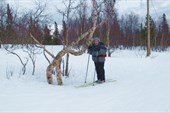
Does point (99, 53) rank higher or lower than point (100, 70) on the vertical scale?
higher

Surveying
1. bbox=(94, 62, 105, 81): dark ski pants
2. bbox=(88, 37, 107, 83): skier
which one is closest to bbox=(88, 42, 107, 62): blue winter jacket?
bbox=(88, 37, 107, 83): skier

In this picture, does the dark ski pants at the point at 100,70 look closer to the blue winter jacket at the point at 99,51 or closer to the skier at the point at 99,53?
the skier at the point at 99,53

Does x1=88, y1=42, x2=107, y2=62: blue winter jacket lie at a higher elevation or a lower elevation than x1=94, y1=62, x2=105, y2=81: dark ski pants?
higher

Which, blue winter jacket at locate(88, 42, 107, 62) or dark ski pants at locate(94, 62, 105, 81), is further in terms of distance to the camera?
dark ski pants at locate(94, 62, 105, 81)

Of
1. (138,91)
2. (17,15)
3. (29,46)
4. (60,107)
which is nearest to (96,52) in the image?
(138,91)

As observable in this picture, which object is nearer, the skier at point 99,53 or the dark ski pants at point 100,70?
the skier at point 99,53

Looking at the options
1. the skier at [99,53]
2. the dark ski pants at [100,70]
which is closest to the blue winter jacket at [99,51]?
the skier at [99,53]

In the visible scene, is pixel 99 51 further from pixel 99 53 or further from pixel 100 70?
pixel 100 70

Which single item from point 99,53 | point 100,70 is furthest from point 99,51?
point 100,70

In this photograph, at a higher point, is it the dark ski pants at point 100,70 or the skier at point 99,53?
the skier at point 99,53

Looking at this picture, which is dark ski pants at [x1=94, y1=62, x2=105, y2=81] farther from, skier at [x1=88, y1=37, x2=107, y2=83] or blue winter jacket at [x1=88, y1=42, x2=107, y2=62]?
blue winter jacket at [x1=88, y1=42, x2=107, y2=62]

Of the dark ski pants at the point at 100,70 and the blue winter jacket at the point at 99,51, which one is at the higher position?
the blue winter jacket at the point at 99,51

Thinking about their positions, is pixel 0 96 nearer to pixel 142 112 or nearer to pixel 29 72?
pixel 142 112

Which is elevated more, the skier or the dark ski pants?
the skier
